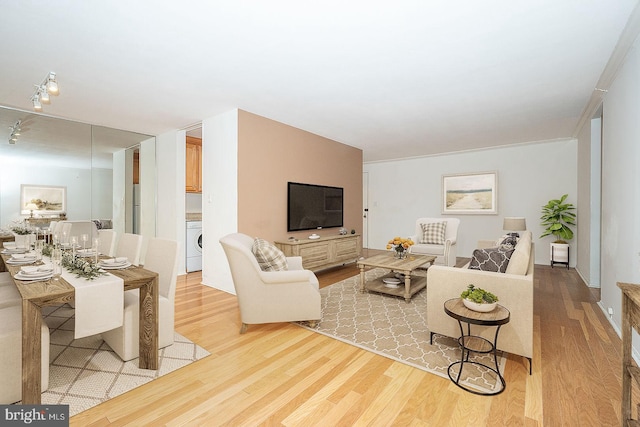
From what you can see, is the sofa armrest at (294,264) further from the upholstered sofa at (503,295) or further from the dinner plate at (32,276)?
the dinner plate at (32,276)

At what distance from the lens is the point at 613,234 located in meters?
2.88

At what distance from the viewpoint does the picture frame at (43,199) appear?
13.4 feet

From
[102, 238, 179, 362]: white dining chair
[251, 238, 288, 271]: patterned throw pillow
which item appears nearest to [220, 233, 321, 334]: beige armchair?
[251, 238, 288, 271]: patterned throw pillow

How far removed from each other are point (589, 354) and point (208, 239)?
435cm

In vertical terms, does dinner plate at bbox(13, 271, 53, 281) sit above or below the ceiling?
below

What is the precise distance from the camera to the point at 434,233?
560 cm

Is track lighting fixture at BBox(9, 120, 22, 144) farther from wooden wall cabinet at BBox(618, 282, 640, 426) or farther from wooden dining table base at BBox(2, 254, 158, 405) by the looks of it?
wooden wall cabinet at BBox(618, 282, 640, 426)

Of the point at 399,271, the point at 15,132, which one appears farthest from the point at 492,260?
the point at 15,132

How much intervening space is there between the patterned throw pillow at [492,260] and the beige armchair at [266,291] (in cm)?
149

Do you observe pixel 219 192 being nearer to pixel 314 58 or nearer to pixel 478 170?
pixel 314 58

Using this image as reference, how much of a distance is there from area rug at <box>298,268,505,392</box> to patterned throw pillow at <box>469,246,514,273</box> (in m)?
0.68

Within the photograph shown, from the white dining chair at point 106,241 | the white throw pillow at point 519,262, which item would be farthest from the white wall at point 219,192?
the white throw pillow at point 519,262

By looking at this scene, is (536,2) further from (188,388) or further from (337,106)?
(188,388)

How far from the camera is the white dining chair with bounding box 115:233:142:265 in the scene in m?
3.02
